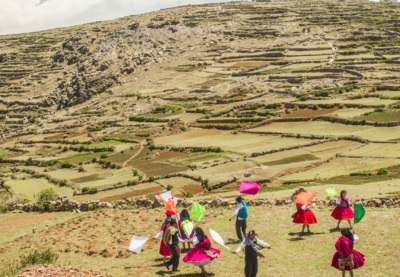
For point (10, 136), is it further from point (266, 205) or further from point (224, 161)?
point (266, 205)

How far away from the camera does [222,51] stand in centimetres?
15512

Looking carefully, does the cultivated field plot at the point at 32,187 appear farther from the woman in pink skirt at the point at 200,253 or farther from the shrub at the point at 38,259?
the woman in pink skirt at the point at 200,253

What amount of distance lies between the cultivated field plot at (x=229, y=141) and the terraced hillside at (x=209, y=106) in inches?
15.9

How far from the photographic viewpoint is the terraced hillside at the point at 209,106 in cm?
5284

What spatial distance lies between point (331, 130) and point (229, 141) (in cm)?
1685

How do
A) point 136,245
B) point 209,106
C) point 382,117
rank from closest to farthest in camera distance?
point 136,245
point 382,117
point 209,106

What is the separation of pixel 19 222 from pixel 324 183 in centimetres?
2604

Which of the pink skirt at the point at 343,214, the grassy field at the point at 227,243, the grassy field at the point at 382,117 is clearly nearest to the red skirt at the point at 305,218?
the grassy field at the point at 227,243

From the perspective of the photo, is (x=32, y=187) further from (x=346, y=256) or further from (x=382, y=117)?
(x=382, y=117)

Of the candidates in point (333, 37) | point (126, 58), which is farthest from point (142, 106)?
point (333, 37)

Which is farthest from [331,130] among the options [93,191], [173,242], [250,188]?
[173,242]

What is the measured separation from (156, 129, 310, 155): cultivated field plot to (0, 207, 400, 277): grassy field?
114ft

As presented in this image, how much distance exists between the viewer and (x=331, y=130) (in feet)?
222

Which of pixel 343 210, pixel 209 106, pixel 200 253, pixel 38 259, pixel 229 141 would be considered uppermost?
pixel 200 253
